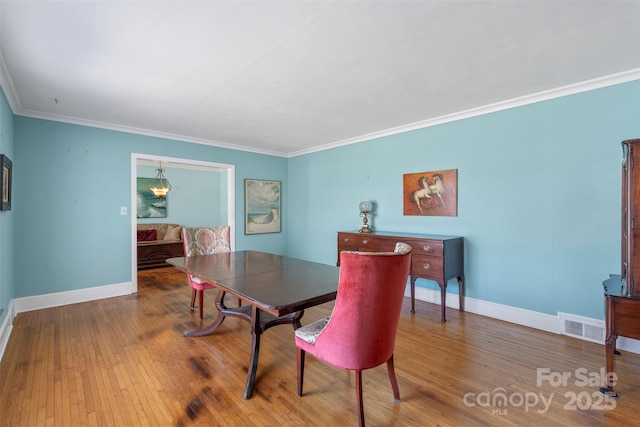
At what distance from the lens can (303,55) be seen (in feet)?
7.12

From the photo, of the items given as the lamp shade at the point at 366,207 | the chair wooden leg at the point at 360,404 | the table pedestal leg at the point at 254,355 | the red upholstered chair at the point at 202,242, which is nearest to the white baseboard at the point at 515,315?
the lamp shade at the point at 366,207

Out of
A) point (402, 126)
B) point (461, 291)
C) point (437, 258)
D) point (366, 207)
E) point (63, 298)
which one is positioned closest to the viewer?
point (437, 258)

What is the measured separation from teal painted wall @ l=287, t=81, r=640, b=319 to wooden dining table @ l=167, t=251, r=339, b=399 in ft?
6.60

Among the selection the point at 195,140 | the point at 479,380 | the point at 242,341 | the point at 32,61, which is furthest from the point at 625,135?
the point at 195,140

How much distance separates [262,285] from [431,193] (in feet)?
8.75

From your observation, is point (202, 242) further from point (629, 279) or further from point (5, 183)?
point (629, 279)

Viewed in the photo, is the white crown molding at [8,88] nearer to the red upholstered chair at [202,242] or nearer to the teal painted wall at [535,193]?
the red upholstered chair at [202,242]

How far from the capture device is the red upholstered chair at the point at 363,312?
148cm

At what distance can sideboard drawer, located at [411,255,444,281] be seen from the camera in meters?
3.18

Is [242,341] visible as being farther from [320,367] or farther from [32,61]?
[32,61]

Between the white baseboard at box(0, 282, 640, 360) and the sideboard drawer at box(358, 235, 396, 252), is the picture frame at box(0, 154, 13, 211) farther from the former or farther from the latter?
the sideboard drawer at box(358, 235, 396, 252)

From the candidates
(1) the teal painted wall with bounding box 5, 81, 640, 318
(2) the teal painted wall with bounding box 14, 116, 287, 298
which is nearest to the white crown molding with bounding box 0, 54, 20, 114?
(1) the teal painted wall with bounding box 5, 81, 640, 318

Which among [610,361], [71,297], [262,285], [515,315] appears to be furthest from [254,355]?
[71,297]

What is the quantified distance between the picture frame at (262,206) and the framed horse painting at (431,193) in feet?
8.96
